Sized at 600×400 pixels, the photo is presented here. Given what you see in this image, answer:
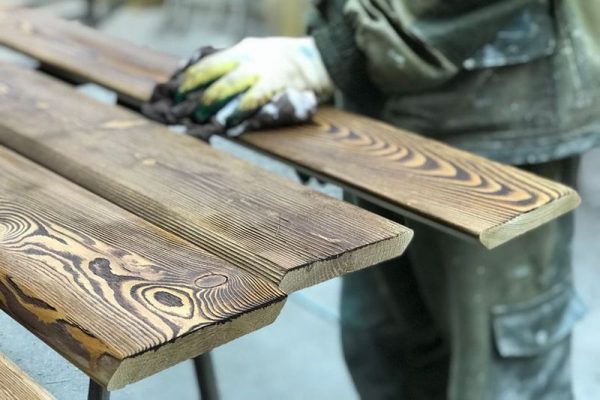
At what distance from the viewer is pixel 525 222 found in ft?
2.58

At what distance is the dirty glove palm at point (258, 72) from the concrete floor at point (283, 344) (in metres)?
0.08

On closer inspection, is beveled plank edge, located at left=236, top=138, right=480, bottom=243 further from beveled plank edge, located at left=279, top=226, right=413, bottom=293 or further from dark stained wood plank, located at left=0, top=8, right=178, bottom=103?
dark stained wood plank, located at left=0, top=8, right=178, bottom=103

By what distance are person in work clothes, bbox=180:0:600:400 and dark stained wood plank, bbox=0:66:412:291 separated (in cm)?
12

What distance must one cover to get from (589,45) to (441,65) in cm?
18

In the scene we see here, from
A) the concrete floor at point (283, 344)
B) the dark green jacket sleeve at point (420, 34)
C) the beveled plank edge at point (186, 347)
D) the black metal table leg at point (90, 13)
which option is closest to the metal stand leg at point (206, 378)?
the concrete floor at point (283, 344)

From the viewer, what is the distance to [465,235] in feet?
2.50

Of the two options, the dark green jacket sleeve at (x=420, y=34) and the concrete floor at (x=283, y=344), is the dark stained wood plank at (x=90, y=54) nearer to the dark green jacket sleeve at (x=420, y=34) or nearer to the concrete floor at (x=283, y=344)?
the concrete floor at (x=283, y=344)

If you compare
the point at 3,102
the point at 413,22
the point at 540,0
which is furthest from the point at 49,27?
the point at 540,0

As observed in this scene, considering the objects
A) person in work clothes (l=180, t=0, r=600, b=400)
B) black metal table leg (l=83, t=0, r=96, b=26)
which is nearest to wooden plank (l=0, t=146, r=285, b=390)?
person in work clothes (l=180, t=0, r=600, b=400)

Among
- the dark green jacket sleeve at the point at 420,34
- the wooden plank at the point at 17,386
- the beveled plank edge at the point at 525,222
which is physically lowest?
the wooden plank at the point at 17,386

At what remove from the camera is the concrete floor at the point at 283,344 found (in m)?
1.27

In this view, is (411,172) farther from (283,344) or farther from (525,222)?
(283,344)

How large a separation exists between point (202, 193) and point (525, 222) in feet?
0.94

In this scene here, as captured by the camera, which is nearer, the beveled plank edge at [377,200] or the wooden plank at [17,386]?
the wooden plank at [17,386]
